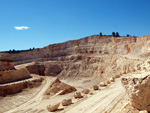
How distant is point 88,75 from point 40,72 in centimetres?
1874

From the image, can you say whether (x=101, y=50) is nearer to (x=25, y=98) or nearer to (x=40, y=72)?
(x=40, y=72)

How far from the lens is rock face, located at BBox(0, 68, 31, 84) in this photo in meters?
20.9

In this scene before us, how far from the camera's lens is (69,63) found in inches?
1802

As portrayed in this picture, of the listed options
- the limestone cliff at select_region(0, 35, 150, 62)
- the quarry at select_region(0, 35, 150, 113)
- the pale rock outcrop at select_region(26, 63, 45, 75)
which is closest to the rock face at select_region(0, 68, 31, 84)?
the quarry at select_region(0, 35, 150, 113)

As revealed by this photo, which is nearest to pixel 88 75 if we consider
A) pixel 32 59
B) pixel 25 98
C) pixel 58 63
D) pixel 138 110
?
pixel 58 63

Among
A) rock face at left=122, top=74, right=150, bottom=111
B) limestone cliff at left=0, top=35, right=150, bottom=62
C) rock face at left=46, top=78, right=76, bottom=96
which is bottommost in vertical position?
rock face at left=46, top=78, right=76, bottom=96

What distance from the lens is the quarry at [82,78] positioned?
6.92m

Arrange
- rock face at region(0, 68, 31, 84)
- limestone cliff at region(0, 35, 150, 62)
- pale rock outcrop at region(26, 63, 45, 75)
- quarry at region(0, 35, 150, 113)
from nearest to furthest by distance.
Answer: quarry at region(0, 35, 150, 113) → rock face at region(0, 68, 31, 84) → limestone cliff at region(0, 35, 150, 62) → pale rock outcrop at region(26, 63, 45, 75)

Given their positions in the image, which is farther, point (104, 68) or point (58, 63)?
point (58, 63)

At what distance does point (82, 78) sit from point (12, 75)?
2059 cm

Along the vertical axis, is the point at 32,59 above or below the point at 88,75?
above

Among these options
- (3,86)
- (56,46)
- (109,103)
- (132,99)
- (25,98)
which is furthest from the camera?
(56,46)

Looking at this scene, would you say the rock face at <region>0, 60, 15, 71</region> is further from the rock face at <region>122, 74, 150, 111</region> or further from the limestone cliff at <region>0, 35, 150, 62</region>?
the limestone cliff at <region>0, 35, 150, 62</region>

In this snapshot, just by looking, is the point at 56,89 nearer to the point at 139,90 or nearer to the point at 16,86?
the point at 16,86
